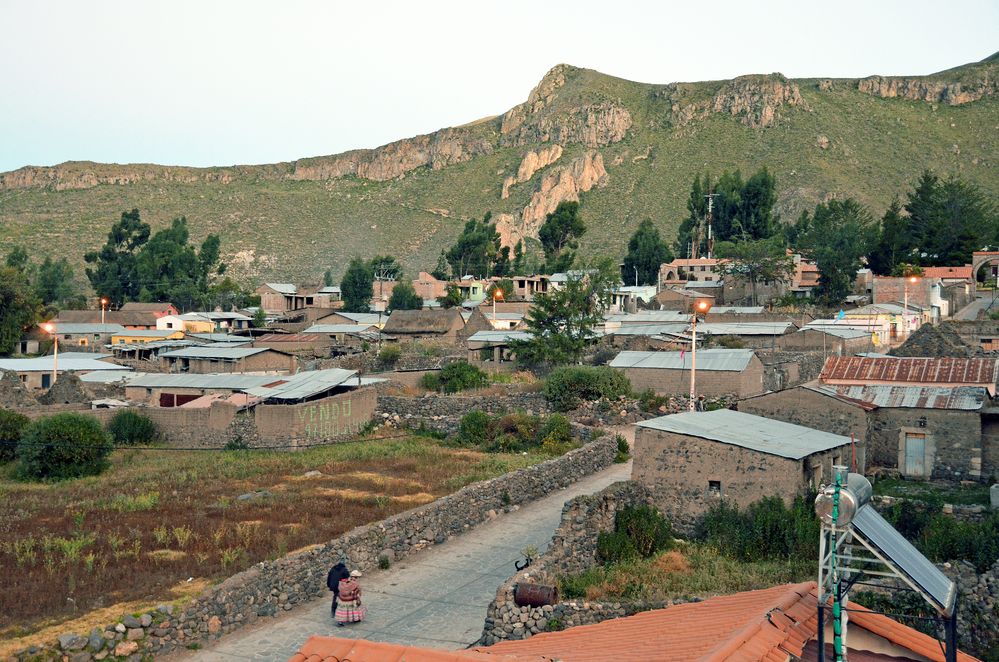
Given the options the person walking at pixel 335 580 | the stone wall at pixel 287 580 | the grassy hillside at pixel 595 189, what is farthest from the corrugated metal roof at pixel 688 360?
the grassy hillside at pixel 595 189

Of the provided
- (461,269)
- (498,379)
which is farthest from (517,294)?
(498,379)

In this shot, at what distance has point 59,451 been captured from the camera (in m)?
24.9

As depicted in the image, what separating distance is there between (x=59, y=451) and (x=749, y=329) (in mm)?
32041

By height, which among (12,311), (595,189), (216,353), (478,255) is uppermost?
(595,189)

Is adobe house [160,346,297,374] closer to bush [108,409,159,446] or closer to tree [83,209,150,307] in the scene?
bush [108,409,159,446]

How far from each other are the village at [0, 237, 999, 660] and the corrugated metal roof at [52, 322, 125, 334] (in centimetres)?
23

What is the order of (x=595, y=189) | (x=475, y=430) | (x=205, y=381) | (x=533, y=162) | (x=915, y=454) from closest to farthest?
(x=915, y=454)
(x=475, y=430)
(x=205, y=381)
(x=595, y=189)
(x=533, y=162)

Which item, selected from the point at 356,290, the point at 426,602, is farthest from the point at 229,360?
the point at 356,290

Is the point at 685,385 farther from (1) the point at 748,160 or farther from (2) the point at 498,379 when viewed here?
(1) the point at 748,160

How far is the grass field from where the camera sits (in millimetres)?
14539

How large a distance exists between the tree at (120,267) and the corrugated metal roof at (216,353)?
49053mm

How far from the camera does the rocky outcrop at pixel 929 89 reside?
458 feet

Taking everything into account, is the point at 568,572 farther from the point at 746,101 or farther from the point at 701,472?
the point at 746,101

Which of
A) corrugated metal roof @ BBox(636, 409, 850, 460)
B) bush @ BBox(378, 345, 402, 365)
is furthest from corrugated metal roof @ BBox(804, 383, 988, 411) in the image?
bush @ BBox(378, 345, 402, 365)
